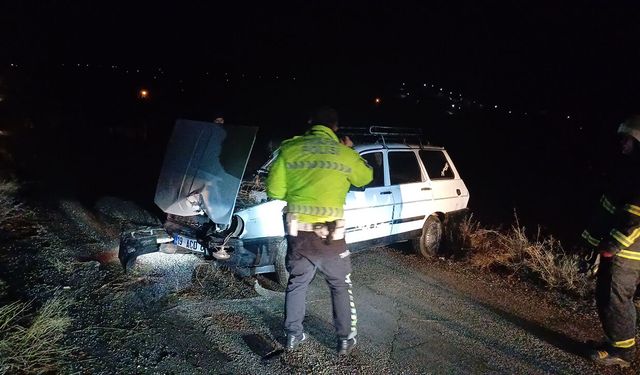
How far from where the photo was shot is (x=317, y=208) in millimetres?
3588

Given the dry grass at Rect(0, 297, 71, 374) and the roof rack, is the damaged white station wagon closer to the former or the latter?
the roof rack

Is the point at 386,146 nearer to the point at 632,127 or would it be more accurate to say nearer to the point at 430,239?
the point at 430,239

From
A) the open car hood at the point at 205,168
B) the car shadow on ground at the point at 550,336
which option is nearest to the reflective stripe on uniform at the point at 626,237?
the car shadow on ground at the point at 550,336

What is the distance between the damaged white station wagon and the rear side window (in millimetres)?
119

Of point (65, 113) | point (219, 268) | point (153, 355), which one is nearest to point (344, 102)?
point (65, 113)

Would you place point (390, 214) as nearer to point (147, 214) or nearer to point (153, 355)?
point (153, 355)

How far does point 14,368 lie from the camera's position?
124 inches

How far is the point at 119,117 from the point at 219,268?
21977 millimetres

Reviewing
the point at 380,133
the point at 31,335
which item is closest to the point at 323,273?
the point at 31,335

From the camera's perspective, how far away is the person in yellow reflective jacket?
3.55 m

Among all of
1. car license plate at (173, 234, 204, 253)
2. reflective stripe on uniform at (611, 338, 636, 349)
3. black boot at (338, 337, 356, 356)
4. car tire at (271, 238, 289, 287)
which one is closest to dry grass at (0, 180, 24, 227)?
car license plate at (173, 234, 204, 253)

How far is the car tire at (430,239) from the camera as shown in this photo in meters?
6.50

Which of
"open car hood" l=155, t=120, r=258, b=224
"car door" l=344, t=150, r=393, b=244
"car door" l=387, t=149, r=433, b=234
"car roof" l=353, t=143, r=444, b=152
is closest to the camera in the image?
"open car hood" l=155, t=120, r=258, b=224

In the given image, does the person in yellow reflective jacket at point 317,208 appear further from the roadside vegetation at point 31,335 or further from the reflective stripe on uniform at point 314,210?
the roadside vegetation at point 31,335
